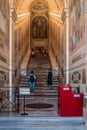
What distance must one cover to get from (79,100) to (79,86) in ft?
4.04

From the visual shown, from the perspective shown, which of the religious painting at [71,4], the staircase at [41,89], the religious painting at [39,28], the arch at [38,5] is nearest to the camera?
the religious painting at [71,4]

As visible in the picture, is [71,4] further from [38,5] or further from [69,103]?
[38,5]

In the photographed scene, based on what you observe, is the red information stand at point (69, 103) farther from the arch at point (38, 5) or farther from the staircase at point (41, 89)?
the arch at point (38, 5)

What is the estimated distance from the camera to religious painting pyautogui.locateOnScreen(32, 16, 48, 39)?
34.0m

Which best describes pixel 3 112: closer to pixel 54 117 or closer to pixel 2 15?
pixel 54 117

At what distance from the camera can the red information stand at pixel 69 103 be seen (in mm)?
11266

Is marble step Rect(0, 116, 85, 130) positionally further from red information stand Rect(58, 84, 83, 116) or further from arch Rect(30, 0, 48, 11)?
arch Rect(30, 0, 48, 11)

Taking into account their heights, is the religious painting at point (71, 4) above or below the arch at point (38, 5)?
below

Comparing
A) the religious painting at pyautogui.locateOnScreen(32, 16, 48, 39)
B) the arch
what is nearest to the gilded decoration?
the arch

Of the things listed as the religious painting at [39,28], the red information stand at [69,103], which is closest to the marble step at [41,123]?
the red information stand at [69,103]

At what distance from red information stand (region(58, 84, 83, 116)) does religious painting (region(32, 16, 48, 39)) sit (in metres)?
22.9

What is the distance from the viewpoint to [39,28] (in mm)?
34438

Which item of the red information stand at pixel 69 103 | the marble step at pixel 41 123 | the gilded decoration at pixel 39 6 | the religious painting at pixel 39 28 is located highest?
the gilded decoration at pixel 39 6

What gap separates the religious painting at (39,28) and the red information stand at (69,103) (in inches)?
901
